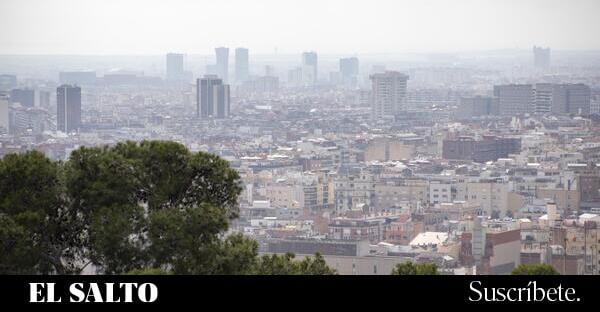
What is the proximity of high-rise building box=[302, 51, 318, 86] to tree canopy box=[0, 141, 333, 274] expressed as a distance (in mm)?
87596

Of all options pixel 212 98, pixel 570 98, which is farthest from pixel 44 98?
pixel 570 98

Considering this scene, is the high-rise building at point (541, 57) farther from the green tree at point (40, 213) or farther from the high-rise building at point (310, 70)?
the green tree at point (40, 213)

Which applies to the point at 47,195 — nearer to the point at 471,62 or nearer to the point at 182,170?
the point at 182,170

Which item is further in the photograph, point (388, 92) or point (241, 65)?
point (241, 65)

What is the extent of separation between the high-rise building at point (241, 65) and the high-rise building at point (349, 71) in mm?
5611

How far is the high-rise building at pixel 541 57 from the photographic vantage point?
3307 inches

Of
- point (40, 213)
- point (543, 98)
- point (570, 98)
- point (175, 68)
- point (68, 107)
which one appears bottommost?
point (68, 107)

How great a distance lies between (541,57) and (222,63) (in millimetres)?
18504

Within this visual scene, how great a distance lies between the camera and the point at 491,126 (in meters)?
73.2

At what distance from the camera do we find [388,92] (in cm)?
8700

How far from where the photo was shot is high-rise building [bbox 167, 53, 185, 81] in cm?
9156

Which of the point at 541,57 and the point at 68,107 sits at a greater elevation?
the point at 541,57
